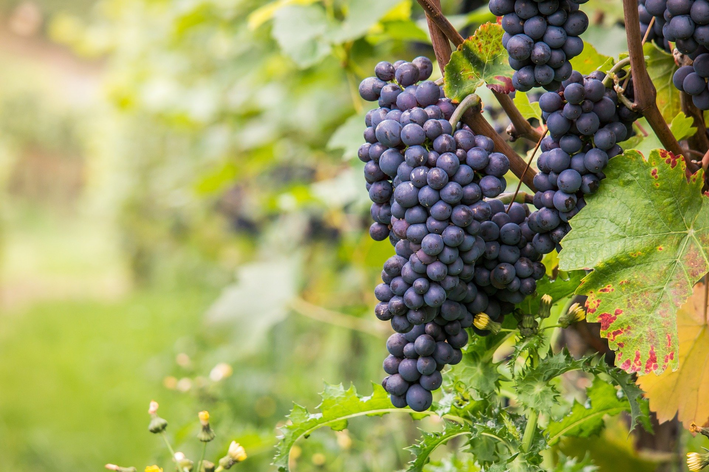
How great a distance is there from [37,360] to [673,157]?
3.48 m

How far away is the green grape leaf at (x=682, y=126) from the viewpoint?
19.1 inches

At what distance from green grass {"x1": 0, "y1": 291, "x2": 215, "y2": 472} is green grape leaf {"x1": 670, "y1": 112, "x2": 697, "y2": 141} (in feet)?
4.27

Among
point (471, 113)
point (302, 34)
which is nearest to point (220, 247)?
point (302, 34)

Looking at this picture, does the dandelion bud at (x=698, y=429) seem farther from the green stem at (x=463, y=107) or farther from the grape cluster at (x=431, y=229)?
the green stem at (x=463, y=107)

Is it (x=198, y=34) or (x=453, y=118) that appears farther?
(x=198, y=34)

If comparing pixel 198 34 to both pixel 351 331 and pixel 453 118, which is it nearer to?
pixel 351 331

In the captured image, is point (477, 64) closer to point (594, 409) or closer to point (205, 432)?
point (594, 409)

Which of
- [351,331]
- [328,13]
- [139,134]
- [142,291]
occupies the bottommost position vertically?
[351,331]

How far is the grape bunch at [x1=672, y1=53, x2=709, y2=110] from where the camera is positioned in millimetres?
434

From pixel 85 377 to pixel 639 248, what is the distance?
2.97 meters

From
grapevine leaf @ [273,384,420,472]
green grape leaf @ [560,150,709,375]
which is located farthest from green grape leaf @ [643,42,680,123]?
grapevine leaf @ [273,384,420,472]

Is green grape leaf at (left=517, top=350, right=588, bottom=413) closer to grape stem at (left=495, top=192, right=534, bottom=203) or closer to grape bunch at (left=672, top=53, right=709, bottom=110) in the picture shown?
grape stem at (left=495, top=192, right=534, bottom=203)

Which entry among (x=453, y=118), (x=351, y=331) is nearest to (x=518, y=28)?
(x=453, y=118)

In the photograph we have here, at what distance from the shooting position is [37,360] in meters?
3.16
